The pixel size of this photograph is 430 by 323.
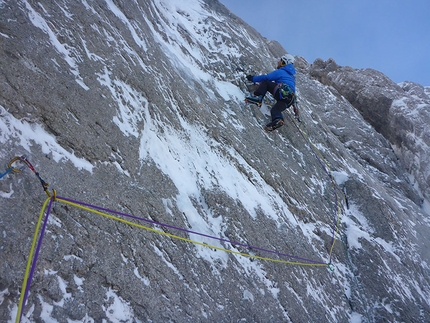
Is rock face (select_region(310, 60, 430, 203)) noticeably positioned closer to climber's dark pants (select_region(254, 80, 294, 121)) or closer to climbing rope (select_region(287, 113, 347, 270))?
climbing rope (select_region(287, 113, 347, 270))

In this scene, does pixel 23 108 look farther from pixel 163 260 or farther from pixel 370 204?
pixel 370 204

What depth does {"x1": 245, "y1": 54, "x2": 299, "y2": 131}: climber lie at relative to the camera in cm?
740

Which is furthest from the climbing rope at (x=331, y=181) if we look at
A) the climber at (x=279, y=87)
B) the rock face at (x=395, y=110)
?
the rock face at (x=395, y=110)

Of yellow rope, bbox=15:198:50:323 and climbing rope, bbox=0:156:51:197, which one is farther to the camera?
climbing rope, bbox=0:156:51:197

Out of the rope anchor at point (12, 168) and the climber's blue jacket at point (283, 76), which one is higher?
the climber's blue jacket at point (283, 76)

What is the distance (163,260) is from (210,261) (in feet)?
2.63

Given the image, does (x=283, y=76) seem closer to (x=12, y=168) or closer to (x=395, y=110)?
(x=12, y=168)

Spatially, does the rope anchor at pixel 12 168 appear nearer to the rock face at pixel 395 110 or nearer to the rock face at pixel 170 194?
the rock face at pixel 170 194

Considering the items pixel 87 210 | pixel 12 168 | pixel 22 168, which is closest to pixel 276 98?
pixel 87 210

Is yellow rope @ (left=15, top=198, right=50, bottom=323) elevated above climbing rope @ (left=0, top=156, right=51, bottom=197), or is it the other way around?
climbing rope @ (left=0, top=156, right=51, bottom=197)

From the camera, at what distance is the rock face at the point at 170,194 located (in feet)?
9.40

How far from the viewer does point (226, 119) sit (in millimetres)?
6965

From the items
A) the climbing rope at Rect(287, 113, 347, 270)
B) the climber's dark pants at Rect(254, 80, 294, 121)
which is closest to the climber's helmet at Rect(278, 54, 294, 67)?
the climber's dark pants at Rect(254, 80, 294, 121)

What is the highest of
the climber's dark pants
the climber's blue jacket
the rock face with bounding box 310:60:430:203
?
the rock face with bounding box 310:60:430:203
